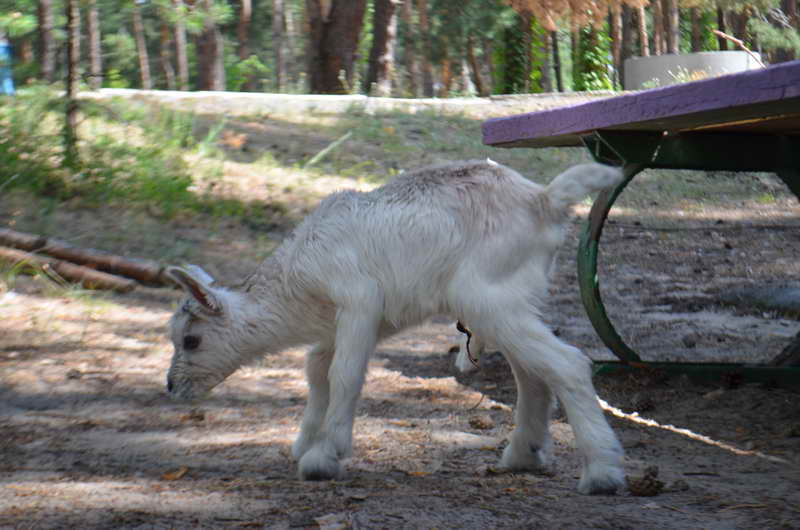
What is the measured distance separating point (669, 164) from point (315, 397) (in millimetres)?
2716

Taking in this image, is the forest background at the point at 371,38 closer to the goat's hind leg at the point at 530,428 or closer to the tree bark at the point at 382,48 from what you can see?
the tree bark at the point at 382,48

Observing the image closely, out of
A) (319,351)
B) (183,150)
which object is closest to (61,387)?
(319,351)

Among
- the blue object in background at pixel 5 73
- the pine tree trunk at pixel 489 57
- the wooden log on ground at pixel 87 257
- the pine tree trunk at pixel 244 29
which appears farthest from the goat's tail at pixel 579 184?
the pine tree trunk at pixel 244 29

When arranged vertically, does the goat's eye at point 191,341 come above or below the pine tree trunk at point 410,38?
below

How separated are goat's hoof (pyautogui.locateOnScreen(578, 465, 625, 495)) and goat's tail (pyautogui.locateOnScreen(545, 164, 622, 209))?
1.12 metres

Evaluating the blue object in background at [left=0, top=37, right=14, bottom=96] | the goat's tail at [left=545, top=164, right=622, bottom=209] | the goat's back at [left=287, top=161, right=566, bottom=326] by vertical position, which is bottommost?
the goat's back at [left=287, top=161, right=566, bottom=326]

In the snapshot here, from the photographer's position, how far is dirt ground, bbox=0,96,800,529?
11.2 feet

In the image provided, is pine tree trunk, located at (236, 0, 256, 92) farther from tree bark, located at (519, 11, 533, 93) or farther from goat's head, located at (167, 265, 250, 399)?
goat's head, located at (167, 265, 250, 399)

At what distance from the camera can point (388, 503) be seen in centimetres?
346

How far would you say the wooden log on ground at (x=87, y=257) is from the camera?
8.06 metres

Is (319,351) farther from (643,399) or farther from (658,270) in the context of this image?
(658,270)

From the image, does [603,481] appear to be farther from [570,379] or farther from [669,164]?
[669,164]

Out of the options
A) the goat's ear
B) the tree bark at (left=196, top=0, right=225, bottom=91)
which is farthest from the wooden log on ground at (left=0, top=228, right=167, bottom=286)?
the tree bark at (left=196, top=0, right=225, bottom=91)

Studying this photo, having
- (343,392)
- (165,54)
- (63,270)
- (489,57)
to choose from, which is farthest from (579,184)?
(165,54)
